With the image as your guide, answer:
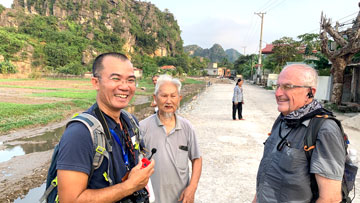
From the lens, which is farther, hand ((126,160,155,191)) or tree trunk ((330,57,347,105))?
tree trunk ((330,57,347,105))

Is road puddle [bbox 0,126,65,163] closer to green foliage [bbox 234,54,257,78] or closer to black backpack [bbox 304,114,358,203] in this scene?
black backpack [bbox 304,114,358,203]

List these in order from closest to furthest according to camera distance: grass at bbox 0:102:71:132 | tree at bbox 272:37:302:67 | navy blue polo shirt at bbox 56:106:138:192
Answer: navy blue polo shirt at bbox 56:106:138:192
grass at bbox 0:102:71:132
tree at bbox 272:37:302:67

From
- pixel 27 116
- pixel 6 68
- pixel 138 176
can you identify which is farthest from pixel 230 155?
pixel 6 68

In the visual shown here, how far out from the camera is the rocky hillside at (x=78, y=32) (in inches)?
1871

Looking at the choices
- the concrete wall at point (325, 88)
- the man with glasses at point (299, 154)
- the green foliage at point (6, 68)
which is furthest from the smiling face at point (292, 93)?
the green foliage at point (6, 68)

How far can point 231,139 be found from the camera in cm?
643

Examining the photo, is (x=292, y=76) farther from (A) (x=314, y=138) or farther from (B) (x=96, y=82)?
(B) (x=96, y=82)

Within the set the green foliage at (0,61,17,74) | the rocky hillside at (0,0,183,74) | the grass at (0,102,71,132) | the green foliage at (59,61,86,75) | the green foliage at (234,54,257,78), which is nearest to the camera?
the grass at (0,102,71,132)

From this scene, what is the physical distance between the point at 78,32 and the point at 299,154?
76.2 m

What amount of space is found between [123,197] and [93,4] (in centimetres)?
8763

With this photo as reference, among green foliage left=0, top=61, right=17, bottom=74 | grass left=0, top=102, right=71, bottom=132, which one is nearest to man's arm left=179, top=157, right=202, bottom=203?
grass left=0, top=102, right=71, bottom=132

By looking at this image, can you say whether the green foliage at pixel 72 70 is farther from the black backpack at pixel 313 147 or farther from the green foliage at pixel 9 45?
the black backpack at pixel 313 147

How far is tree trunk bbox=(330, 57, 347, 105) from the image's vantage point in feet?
34.2

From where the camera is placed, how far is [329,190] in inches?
50.7
